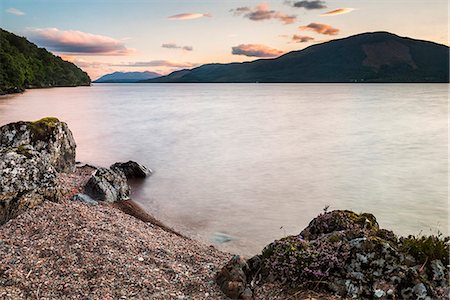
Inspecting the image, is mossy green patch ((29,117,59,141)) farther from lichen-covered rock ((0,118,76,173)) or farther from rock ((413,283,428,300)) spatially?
rock ((413,283,428,300))

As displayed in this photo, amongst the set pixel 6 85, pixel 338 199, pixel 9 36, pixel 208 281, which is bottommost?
pixel 338 199

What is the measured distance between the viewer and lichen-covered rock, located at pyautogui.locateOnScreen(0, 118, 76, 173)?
40.9ft

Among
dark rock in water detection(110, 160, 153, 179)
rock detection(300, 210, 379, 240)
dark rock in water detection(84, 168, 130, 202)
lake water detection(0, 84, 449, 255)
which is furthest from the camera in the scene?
dark rock in water detection(110, 160, 153, 179)

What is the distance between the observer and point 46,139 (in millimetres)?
13211

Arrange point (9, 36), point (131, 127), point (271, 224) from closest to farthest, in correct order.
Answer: point (271, 224) → point (131, 127) → point (9, 36)

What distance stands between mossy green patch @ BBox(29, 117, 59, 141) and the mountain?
77.3 m

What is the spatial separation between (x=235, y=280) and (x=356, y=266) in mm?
1659

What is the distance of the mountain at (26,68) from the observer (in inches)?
3465

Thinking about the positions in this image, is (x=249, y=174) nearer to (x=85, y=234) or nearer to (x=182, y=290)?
(x=85, y=234)

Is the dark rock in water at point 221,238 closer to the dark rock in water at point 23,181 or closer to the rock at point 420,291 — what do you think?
the dark rock in water at point 23,181

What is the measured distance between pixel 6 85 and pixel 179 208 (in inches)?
3422

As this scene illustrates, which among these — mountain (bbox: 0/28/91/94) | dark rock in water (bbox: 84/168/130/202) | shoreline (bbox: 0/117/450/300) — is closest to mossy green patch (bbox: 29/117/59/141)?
dark rock in water (bbox: 84/168/130/202)

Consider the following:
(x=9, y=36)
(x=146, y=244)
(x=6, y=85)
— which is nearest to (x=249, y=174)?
(x=146, y=244)

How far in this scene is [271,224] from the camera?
11.9 m
